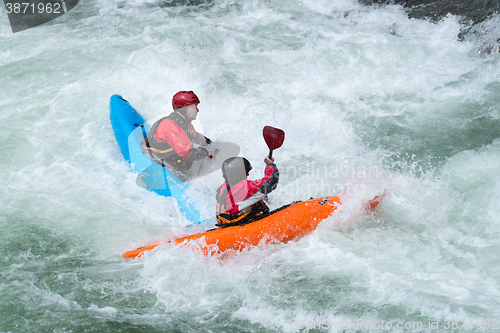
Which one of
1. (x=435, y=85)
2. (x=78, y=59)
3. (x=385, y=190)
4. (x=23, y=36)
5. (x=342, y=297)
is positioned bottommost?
(x=342, y=297)

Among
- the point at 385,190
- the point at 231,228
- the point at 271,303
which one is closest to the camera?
the point at 271,303

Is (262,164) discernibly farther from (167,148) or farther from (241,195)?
(241,195)

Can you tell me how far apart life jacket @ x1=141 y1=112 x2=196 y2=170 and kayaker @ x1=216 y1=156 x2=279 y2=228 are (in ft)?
3.24

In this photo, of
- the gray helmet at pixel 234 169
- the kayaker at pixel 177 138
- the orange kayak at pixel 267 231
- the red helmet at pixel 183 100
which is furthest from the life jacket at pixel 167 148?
the gray helmet at pixel 234 169

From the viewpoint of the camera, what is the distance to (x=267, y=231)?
3.84 metres

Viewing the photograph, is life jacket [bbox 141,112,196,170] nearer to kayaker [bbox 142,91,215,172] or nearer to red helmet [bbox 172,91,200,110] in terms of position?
kayaker [bbox 142,91,215,172]

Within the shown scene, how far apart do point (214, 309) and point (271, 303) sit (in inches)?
20.9

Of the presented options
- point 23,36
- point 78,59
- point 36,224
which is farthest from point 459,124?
point 23,36

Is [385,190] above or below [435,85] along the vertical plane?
below

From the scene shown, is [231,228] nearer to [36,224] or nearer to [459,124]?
[36,224]

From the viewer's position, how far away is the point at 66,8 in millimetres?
9258

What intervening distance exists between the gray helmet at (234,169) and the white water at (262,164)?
0.84 m

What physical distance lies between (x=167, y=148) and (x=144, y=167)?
0.53m

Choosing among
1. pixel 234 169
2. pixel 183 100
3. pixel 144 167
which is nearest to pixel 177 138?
pixel 183 100
